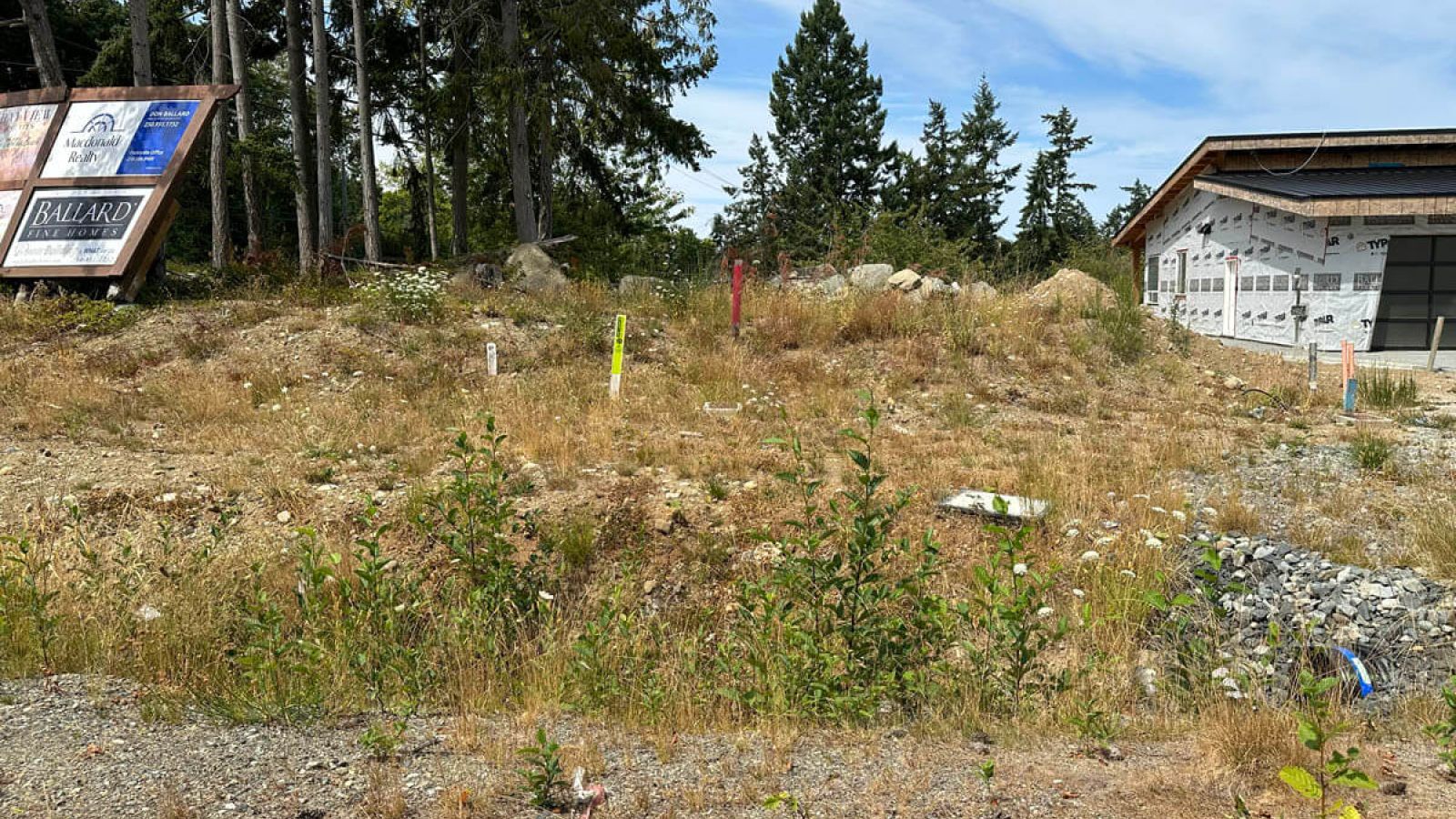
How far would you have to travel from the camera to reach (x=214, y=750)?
3.25 metres

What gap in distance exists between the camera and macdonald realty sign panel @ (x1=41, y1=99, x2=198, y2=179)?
13.2 meters

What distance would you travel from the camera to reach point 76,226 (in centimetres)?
1304

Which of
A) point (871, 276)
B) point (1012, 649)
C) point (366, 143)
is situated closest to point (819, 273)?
point (871, 276)

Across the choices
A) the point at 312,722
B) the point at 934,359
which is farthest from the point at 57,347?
the point at 934,359

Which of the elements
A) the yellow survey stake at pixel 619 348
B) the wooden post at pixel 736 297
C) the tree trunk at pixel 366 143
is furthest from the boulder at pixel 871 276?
the tree trunk at pixel 366 143

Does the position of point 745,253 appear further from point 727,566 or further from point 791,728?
point 791,728

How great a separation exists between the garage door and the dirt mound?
18.4 ft

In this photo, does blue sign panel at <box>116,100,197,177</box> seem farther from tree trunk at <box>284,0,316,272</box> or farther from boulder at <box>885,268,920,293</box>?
boulder at <box>885,268,920,293</box>

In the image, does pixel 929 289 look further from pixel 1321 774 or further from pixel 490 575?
pixel 1321 774

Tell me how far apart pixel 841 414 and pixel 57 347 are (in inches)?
406

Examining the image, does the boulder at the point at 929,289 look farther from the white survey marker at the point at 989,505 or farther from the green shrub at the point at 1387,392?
the white survey marker at the point at 989,505

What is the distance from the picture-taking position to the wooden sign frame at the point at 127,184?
1281cm

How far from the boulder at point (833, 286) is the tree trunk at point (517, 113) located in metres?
7.39

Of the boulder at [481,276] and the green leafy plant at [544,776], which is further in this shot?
the boulder at [481,276]
